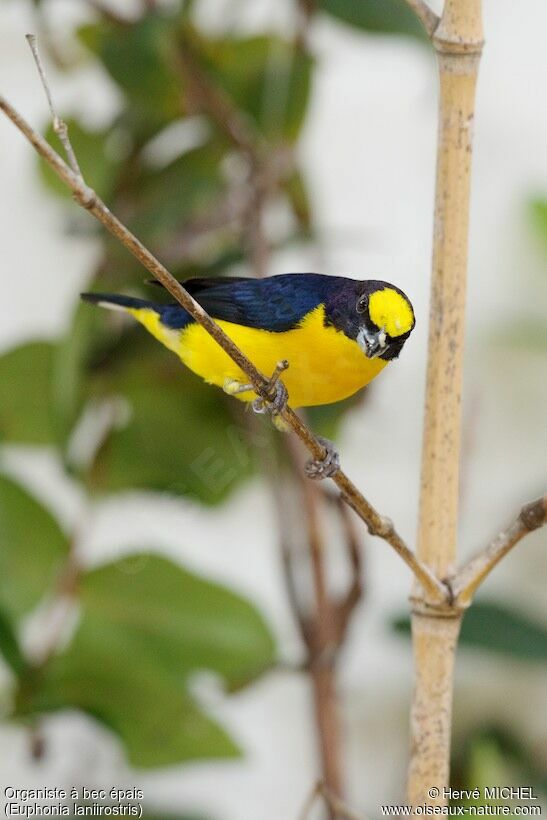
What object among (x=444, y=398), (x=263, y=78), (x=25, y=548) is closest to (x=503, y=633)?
(x=25, y=548)

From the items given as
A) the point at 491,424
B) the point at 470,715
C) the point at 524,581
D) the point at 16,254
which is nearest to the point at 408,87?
the point at 491,424

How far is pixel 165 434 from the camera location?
0.89 m

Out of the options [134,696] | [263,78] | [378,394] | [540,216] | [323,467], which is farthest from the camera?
[378,394]

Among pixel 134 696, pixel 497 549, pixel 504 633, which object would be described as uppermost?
pixel 504 633

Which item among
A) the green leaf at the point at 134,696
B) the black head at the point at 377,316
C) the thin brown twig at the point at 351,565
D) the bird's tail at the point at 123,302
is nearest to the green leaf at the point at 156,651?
the green leaf at the point at 134,696

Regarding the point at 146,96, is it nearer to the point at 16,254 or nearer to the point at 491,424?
the point at 16,254

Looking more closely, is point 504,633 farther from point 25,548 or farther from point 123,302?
point 123,302

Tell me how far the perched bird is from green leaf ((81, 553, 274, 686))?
1.36 ft

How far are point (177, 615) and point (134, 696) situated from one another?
75 millimetres

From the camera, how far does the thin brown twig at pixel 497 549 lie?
43cm

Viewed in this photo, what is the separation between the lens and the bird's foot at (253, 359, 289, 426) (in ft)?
1.28

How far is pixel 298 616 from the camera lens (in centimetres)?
85

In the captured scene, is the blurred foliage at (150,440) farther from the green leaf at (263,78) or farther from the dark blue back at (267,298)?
the dark blue back at (267,298)

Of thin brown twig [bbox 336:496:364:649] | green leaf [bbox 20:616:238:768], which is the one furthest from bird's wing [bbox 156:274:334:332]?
green leaf [bbox 20:616:238:768]
